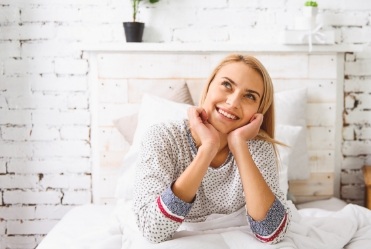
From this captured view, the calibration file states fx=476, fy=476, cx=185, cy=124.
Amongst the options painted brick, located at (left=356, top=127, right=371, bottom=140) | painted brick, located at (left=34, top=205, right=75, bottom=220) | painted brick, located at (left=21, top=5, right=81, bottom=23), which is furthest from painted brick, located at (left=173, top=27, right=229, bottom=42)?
painted brick, located at (left=34, top=205, right=75, bottom=220)

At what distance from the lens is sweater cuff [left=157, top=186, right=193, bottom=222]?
134 cm

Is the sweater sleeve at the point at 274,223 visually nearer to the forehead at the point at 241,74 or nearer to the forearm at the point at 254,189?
the forearm at the point at 254,189

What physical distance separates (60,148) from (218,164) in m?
1.19

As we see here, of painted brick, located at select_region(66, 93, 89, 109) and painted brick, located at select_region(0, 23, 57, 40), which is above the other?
painted brick, located at select_region(0, 23, 57, 40)

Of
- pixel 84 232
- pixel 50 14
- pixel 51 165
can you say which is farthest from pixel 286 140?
pixel 50 14

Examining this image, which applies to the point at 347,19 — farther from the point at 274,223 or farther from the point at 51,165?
the point at 51,165

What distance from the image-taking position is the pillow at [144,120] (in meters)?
2.04

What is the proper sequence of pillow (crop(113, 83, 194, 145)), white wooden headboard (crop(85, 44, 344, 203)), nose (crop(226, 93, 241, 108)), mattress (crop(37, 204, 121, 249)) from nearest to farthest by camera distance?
1. nose (crop(226, 93, 241, 108))
2. mattress (crop(37, 204, 121, 249))
3. pillow (crop(113, 83, 194, 145))
4. white wooden headboard (crop(85, 44, 344, 203))

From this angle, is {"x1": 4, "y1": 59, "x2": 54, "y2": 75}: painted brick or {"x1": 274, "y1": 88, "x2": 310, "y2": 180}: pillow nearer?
{"x1": 274, "y1": 88, "x2": 310, "y2": 180}: pillow

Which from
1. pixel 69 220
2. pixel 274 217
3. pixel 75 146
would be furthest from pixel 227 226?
pixel 75 146

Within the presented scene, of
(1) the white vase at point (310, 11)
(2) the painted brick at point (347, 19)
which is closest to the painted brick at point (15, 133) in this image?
(1) the white vase at point (310, 11)

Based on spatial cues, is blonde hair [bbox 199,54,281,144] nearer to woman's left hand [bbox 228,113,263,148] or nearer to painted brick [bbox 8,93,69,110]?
woman's left hand [bbox 228,113,263,148]

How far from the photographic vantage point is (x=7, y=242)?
257cm

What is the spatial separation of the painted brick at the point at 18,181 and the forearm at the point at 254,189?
145cm
